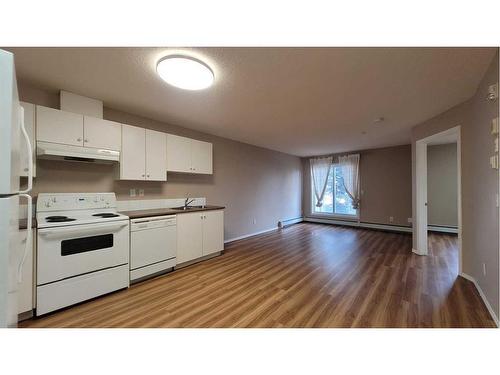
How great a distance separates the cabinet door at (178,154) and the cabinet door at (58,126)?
1.07m

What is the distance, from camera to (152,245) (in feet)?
8.43

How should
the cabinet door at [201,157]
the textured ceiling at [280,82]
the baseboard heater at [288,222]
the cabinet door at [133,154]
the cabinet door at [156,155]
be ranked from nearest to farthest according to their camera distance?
the textured ceiling at [280,82]
the cabinet door at [133,154]
the cabinet door at [156,155]
the cabinet door at [201,157]
the baseboard heater at [288,222]

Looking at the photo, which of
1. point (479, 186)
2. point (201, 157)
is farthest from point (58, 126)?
point (479, 186)

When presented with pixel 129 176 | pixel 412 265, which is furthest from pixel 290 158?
pixel 129 176

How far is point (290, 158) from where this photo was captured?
21.2 ft

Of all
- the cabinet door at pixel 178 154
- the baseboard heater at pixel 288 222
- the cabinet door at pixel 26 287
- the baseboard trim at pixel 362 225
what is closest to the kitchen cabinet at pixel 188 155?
the cabinet door at pixel 178 154

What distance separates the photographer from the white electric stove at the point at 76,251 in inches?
71.9

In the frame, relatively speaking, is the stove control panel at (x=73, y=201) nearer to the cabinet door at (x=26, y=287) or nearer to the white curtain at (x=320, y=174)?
the cabinet door at (x=26, y=287)

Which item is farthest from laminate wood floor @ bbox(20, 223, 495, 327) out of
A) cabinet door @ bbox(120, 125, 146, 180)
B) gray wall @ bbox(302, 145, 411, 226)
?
gray wall @ bbox(302, 145, 411, 226)

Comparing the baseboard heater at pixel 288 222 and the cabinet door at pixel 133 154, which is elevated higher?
the cabinet door at pixel 133 154

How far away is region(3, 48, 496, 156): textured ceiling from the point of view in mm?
1615

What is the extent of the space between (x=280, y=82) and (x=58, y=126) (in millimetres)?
2356

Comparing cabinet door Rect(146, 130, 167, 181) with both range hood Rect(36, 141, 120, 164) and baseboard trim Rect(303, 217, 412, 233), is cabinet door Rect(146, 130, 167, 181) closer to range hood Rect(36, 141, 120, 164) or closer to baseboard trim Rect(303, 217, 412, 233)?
range hood Rect(36, 141, 120, 164)

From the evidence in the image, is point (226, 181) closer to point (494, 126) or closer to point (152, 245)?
point (152, 245)
